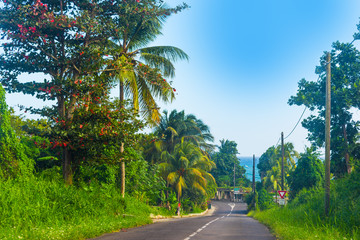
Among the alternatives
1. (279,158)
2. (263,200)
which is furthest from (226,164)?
(263,200)

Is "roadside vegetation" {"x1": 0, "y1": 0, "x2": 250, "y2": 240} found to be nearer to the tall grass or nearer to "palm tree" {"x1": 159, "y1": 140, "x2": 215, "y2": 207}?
the tall grass

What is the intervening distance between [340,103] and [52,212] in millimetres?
20441

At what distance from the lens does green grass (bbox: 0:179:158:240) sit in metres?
10.0

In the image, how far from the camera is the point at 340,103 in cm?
2539

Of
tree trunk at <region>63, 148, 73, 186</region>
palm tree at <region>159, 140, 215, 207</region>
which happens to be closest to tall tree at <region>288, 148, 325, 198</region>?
palm tree at <region>159, 140, 215, 207</region>

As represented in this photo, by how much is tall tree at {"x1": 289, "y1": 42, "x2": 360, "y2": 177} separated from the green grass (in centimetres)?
1636

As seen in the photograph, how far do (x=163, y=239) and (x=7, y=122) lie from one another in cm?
711

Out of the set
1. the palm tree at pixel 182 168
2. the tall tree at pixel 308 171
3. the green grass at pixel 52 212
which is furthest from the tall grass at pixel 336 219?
the palm tree at pixel 182 168

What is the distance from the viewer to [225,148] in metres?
114

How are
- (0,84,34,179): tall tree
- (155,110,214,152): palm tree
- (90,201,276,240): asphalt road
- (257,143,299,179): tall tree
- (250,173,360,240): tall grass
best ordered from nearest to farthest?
(90,201,276,240): asphalt road < (250,173,360,240): tall grass < (0,84,34,179): tall tree < (155,110,214,152): palm tree < (257,143,299,179): tall tree

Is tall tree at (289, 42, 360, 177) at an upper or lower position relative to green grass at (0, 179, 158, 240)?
upper

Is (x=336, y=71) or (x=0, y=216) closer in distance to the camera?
(x=0, y=216)

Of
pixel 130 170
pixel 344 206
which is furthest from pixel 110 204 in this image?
pixel 344 206

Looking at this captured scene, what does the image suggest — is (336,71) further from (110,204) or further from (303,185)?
(110,204)
